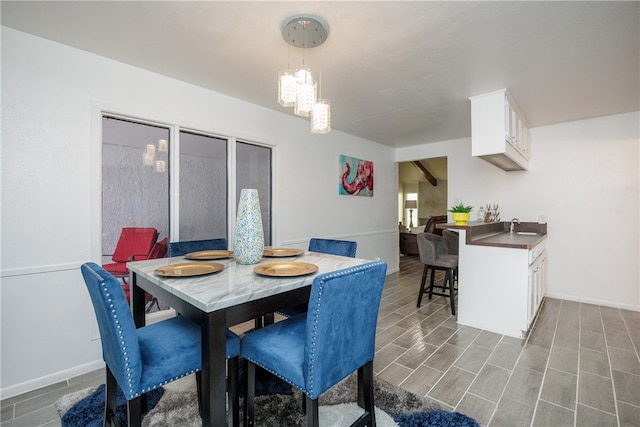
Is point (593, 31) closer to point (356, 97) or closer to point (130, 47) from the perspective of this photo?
point (356, 97)

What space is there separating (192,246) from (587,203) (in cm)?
482

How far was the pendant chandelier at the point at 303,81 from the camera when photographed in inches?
71.9

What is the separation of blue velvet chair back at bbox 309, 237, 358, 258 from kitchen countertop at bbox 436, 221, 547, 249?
140 cm

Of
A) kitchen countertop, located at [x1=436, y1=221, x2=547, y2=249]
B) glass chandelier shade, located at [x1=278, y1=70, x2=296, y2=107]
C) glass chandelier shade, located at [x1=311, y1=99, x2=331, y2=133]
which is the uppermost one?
glass chandelier shade, located at [x1=278, y1=70, x2=296, y2=107]

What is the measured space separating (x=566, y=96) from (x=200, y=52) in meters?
3.60

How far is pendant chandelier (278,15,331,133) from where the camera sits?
1.83 meters

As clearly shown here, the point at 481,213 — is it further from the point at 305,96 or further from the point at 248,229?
the point at 248,229

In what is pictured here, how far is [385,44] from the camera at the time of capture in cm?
209

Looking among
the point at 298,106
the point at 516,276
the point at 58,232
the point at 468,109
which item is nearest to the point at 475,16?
the point at 298,106

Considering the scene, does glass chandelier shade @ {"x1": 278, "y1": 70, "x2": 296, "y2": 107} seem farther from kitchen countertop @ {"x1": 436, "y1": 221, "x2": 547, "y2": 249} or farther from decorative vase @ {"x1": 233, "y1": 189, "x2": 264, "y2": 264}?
kitchen countertop @ {"x1": 436, "y1": 221, "x2": 547, "y2": 249}

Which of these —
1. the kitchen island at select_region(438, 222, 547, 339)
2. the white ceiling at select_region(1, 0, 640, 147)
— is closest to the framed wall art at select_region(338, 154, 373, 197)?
the white ceiling at select_region(1, 0, 640, 147)

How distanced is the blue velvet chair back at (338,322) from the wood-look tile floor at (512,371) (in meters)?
1.00

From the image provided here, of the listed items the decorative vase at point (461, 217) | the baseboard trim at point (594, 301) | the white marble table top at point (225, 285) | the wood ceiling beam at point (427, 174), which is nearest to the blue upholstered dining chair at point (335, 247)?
the white marble table top at point (225, 285)

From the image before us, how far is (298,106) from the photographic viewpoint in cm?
188
